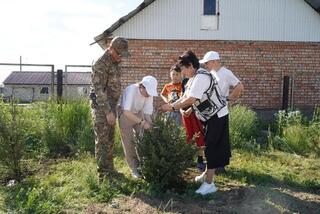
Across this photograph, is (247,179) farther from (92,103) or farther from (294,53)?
(294,53)

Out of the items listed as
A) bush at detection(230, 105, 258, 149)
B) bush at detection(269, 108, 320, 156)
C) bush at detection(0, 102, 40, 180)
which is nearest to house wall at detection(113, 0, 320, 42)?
bush at detection(230, 105, 258, 149)

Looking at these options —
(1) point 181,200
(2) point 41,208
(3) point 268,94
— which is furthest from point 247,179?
(3) point 268,94

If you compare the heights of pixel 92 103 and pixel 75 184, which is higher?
pixel 92 103

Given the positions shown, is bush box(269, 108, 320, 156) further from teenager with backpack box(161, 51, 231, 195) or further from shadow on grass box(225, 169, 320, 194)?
teenager with backpack box(161, 51, 231, 195)

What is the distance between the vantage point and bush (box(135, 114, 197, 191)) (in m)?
4.54

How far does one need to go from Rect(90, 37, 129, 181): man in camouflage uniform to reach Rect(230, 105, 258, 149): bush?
125 inches


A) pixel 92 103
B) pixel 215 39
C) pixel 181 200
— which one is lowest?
pixel 181 200

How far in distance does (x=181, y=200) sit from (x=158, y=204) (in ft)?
0.99

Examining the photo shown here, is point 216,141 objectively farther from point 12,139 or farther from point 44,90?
point 44,90

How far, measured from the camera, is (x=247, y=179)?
5.34 metres

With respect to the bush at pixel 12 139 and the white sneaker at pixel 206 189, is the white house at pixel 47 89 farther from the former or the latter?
the white sneaker at pixel 206 189

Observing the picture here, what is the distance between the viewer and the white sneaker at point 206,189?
456 cm

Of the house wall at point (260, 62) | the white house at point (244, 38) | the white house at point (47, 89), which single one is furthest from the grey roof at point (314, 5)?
the white house at point (47, 89)

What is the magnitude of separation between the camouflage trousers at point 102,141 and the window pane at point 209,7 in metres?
9.36
